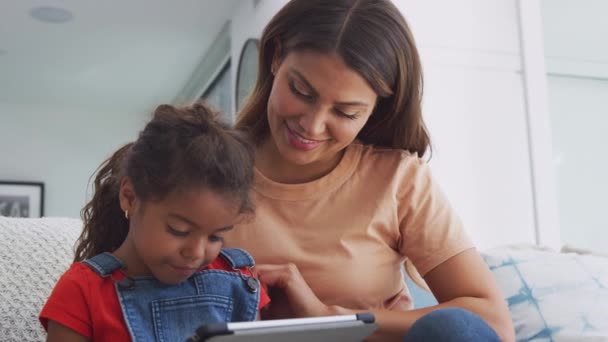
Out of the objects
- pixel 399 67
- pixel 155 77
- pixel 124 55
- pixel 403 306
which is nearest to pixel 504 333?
pixel 403 306

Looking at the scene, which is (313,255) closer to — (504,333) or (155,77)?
(504,333)

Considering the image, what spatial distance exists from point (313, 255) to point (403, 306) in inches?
7.5

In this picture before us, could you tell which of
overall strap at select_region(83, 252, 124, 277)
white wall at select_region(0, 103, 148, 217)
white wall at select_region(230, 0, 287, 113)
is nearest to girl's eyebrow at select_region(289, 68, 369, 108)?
overall strap at select_region(83, 252, 124, 277)

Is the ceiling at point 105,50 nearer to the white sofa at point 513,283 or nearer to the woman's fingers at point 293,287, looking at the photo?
the white sofa at point 513,283

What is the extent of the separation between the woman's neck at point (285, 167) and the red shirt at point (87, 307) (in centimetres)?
37

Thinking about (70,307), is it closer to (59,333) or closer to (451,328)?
(59,333)

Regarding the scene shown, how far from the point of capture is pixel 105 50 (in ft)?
15.4

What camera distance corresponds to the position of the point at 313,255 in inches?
43.8

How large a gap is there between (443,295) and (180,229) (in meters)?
0.45

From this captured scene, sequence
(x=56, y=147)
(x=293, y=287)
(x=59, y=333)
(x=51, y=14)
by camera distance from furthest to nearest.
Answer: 1. (x=56, y=147)
2. (x=51, y=14)
3. (x=293, y=287)
4. (x=59, y=333)

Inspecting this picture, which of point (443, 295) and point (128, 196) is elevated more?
point (128, 196)

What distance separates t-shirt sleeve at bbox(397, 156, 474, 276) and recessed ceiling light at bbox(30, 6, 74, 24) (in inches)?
132

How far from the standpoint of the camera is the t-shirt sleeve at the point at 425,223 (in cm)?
111

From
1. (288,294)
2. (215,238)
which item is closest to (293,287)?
(288,294)
